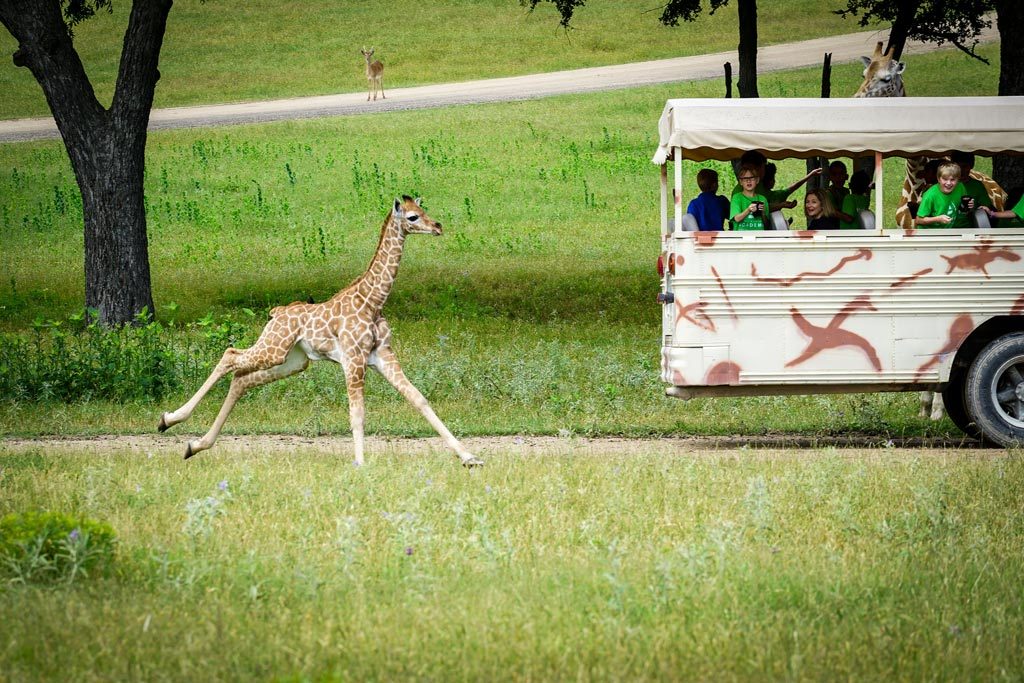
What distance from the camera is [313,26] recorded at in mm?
54875

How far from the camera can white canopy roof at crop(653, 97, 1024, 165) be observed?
1062 cm

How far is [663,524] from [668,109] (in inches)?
164

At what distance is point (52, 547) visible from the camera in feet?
22.4

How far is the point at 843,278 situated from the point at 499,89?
32873mm

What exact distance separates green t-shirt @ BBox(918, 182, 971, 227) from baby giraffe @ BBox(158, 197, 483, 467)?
13.2 feet

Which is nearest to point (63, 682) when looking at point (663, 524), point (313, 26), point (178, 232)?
point (663, 524)

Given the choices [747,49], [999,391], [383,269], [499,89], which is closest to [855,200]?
[999,391]

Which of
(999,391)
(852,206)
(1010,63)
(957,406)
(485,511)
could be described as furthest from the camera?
(1010,63)

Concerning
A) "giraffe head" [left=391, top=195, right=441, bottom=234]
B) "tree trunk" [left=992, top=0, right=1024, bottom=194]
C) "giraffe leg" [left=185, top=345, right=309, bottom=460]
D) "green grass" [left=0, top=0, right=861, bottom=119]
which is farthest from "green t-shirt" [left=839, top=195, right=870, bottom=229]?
"green grass" [left=0, top=0, right=861, bottom=119]

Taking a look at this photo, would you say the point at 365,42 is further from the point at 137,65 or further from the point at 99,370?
the point at 99,370

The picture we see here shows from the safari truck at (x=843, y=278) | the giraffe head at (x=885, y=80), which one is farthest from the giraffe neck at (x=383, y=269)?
the giraffe head at (x=885, y=80)

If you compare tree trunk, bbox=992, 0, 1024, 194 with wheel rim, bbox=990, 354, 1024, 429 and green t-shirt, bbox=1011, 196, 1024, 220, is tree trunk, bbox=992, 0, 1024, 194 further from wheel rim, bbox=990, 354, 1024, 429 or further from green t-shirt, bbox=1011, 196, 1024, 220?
wheel rim, bbox=990, 354, 1024, 429

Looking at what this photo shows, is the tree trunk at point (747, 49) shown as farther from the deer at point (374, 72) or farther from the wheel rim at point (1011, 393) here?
the deer at point (374, 72)

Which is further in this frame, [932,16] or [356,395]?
[932,16]
